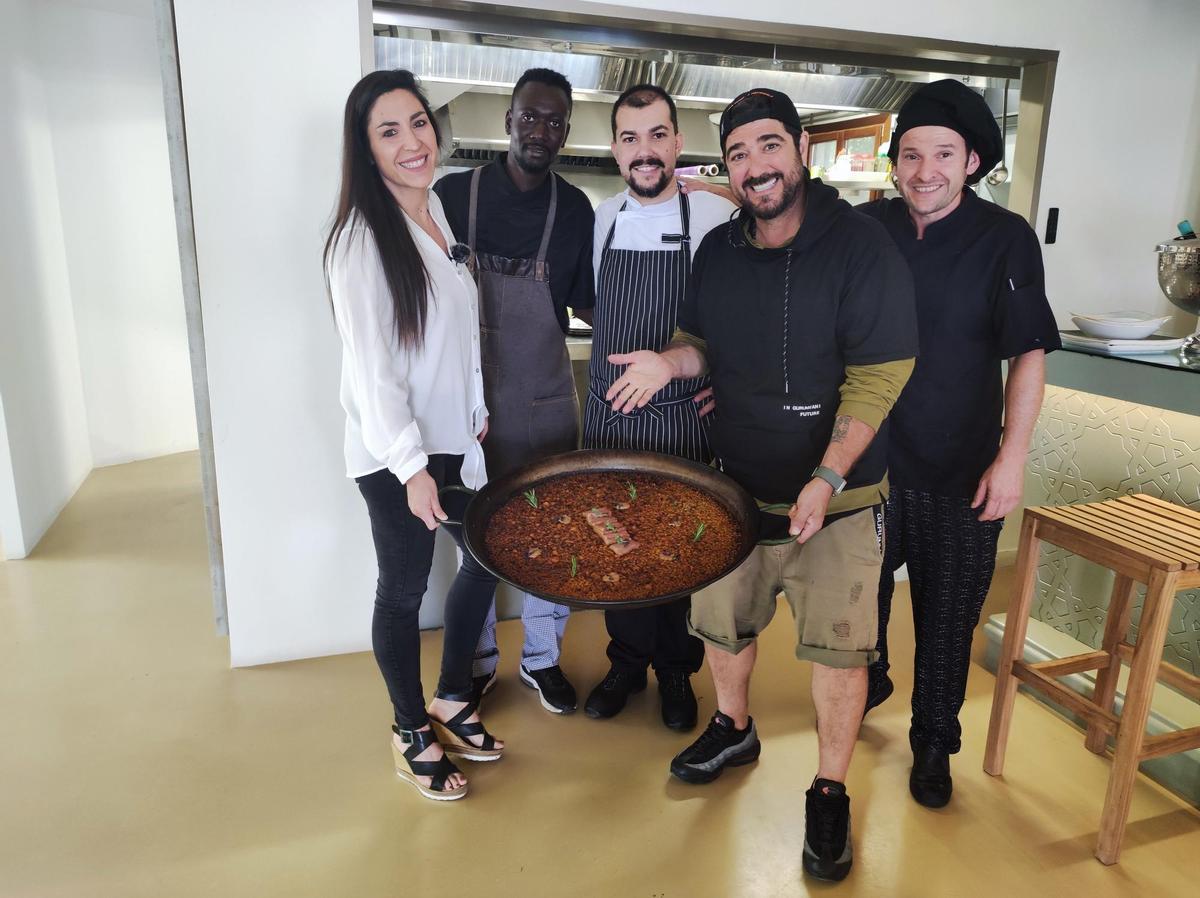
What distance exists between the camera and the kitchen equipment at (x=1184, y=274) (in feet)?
7.41

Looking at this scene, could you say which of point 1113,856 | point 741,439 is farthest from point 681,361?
point 1113,856

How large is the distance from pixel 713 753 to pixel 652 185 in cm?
146

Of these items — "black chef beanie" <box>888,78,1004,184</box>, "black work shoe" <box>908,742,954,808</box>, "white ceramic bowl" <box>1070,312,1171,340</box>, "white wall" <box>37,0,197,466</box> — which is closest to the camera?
"black chef beanie" <box>888,78,1004,184</box>

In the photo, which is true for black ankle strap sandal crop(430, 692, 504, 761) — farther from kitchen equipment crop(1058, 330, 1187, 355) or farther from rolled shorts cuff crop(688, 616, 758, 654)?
kitchen equipment crop(1058, 330, 1187, 355)

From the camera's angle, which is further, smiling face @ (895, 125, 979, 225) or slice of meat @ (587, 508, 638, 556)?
smiling face @ (895, 125, 979, 225)

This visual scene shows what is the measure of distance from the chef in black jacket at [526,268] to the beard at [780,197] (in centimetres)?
61

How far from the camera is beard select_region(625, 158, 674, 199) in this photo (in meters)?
2.05

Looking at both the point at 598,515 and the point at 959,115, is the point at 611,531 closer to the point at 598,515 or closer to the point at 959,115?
the point at 598,515

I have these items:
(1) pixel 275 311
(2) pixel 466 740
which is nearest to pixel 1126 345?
(2) pixel 466 740

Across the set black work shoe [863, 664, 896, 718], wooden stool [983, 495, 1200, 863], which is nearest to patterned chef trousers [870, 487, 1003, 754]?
wooden stool [983, 495, 1200, 863]

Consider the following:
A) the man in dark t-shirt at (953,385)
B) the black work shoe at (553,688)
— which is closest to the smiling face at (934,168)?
the man in dark t-shirt at (953,385)

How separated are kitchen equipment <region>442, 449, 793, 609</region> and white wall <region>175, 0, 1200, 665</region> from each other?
927 mm

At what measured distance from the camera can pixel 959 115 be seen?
185 centimetres

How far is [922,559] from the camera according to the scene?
213 cm
